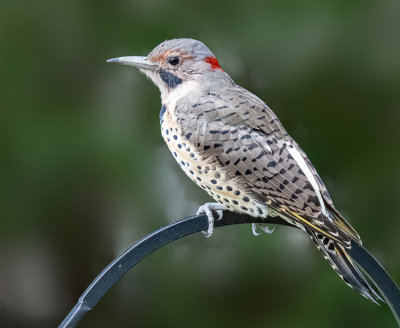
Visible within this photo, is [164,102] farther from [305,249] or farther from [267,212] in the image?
[305,249]

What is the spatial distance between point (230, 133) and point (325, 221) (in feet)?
1.39

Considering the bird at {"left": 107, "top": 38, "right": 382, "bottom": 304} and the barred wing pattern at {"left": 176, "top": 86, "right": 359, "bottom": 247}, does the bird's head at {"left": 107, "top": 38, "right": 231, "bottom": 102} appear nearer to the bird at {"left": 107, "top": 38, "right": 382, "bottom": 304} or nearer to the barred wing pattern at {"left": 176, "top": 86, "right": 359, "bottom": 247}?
the bird at {"left": 107, "top": 38, "right": 382, "bottom": 304}

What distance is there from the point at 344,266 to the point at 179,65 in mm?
889

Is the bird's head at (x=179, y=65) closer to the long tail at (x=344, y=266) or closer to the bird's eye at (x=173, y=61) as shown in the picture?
the bird's eye at (x=173, y=61)

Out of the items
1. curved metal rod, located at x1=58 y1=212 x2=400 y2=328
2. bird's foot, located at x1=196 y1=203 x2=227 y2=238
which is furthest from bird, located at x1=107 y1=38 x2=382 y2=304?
curved metal rod, located at x1=58 y1=212 x2=400 y2=328

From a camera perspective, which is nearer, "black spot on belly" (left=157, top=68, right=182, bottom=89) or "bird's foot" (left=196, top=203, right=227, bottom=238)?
"bird's foot" (left=196, top=203, right=227, bottom=238)

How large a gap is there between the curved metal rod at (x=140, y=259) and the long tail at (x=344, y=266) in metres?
0.05

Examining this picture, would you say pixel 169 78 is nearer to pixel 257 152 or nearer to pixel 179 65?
pixel 179 65

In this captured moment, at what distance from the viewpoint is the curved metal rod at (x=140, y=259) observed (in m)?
1.65

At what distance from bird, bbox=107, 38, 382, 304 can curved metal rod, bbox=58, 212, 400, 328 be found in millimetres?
117

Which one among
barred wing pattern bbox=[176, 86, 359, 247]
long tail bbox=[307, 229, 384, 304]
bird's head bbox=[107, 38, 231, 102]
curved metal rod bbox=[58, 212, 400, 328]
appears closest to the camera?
curved metal rod bbox=[58, 212, 400, 328]

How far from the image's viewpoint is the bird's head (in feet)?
7.52

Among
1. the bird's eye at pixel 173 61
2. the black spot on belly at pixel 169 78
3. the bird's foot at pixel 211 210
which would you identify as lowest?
the bird's foot at pixel 211 210

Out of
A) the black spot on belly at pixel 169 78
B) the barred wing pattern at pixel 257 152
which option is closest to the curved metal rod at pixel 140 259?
the barred wing pattern at pixel 257 152
